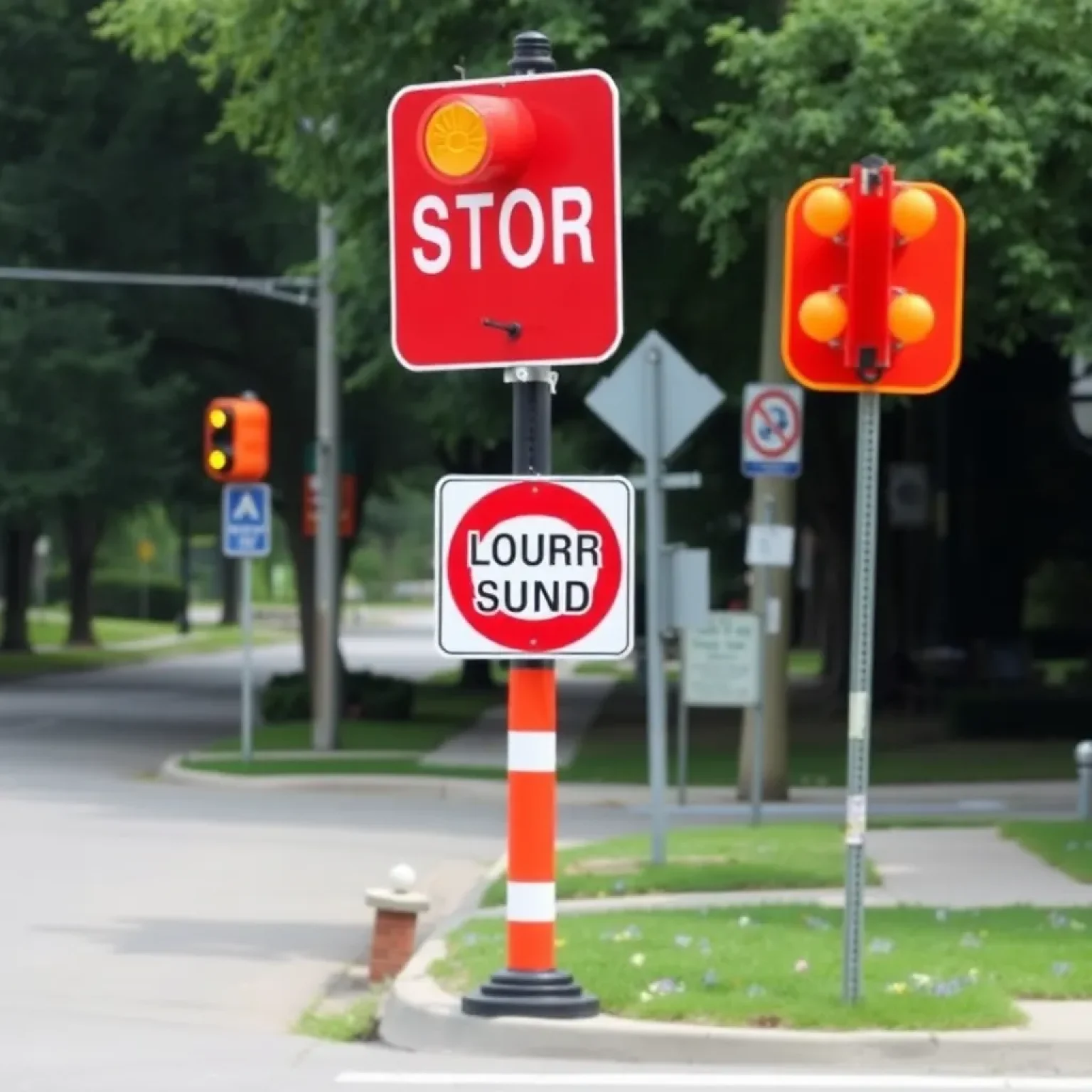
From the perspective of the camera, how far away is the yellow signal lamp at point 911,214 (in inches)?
406

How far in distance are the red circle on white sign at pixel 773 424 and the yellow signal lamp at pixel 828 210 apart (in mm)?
10584

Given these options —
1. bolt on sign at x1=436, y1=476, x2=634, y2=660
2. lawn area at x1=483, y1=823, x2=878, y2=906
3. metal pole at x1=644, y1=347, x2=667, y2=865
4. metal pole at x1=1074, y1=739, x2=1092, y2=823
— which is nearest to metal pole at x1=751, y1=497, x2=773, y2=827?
lawn area at x1=483, y1=823, x2=878, y2=906

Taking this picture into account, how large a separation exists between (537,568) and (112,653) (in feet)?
188

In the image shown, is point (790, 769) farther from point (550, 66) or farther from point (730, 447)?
point (550, 66)

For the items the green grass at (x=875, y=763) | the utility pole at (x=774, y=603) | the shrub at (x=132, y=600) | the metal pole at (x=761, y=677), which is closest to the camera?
the metal pole at (x=761, y=677)

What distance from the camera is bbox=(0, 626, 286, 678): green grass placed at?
56531 mm

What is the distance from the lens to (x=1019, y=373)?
37.0 metres

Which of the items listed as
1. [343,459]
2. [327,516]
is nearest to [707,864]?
[327,516]

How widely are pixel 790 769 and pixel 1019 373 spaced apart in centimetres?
1150

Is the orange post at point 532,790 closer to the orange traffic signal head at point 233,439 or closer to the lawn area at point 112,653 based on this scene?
the orange traffic signal head at point 233,439

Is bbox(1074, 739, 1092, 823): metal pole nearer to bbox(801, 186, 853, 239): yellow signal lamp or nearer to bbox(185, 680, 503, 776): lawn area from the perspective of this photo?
bbox(185, 680, 503, 776): lawn area

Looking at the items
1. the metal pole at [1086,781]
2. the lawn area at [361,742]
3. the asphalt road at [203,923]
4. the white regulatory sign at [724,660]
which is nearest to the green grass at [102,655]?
the lawn area at [361,742]

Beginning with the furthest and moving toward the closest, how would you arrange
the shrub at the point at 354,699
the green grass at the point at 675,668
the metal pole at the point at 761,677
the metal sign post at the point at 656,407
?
the green grass at the point at 675,668, the shrub at the point at 354,699, the metal pole at the point at 761,677, the metal sign post at the point at 656,407

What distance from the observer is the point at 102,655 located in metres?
65.1
